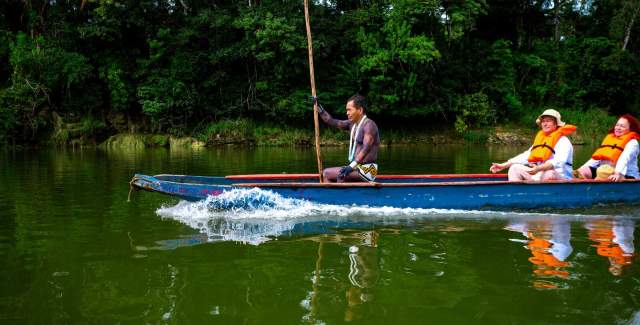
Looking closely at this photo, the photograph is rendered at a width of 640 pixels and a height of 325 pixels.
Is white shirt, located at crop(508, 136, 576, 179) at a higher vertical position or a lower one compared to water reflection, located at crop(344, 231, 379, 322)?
higher

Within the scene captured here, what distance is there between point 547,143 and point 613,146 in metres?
1.11

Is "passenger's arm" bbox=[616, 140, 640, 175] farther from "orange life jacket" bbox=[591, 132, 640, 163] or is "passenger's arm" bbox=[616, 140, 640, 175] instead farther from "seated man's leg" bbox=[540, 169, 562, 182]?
"seated man's leg" bbox=[540, 169, 562, 182]

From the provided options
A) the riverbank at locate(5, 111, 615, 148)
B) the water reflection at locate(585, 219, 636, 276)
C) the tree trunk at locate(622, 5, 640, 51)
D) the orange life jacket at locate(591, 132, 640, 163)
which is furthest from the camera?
the tree trunk at locate(622, 5, 640, 51)

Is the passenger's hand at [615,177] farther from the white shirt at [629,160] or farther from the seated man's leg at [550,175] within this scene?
the seated man's leg at [550,175]

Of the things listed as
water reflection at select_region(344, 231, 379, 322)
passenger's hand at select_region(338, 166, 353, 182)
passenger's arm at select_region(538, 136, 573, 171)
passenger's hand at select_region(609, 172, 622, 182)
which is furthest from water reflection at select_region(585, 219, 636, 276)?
passenger's hand at select_region(338, 166, 353, 182)

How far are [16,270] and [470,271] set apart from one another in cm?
367

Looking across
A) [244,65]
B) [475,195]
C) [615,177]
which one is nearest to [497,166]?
[475,195]

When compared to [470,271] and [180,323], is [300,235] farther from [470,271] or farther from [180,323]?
[180,323]

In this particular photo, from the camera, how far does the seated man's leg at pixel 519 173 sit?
7371mm

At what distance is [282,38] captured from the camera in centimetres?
2305

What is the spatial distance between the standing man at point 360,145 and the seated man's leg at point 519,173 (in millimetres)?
2057

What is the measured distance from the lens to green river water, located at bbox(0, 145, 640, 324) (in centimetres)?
333

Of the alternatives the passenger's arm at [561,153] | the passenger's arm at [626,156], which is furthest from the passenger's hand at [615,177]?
the passenger's arm at [561,153]

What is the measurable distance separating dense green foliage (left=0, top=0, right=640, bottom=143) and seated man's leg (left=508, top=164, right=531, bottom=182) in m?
16.5
